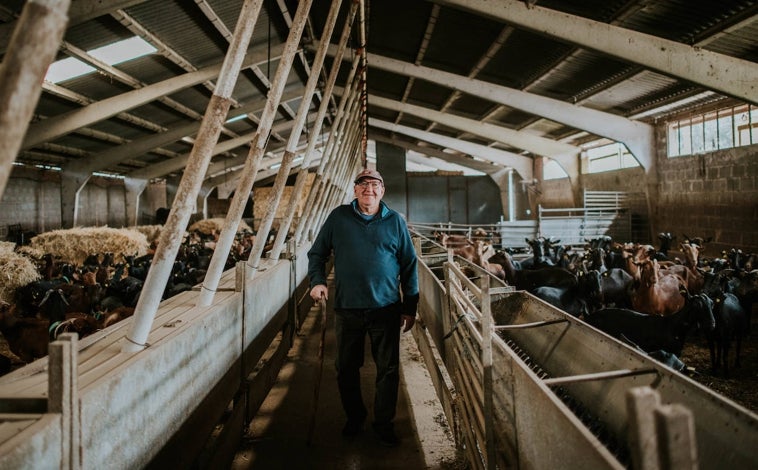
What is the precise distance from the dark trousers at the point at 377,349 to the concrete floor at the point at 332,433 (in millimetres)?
308

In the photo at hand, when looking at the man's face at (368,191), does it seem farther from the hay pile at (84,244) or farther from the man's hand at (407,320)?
the hay pile at (84,244)

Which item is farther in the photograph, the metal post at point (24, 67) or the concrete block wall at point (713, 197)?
the concrete block wall at point (713, 197)

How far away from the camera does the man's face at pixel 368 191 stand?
3.82 meters

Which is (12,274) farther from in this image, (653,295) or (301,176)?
(653,295)

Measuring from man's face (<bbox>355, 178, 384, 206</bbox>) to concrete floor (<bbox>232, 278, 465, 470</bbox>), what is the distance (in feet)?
6.24

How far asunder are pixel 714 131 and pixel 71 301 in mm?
14268

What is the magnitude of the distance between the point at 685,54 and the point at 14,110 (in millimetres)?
9277

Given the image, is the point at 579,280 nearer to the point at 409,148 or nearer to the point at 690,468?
the point at 690,468

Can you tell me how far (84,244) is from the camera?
12.0 m

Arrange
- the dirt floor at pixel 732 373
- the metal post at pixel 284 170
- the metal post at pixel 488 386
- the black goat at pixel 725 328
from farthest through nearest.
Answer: the black goat at pixel 725 328, the metal post at pixel 284 170, the dirt floor at pixel 732 373, the metal post at pixel 488 386

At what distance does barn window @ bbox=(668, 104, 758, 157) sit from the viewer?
10.8 meters

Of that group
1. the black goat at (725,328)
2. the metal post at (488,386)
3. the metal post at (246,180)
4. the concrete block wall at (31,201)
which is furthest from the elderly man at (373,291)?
the concrete block wall at (31,201)

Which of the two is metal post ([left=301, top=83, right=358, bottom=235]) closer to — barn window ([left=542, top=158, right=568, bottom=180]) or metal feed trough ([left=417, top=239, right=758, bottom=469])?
metal feed trough ([left=417, top=239, right=758, bottom=469])

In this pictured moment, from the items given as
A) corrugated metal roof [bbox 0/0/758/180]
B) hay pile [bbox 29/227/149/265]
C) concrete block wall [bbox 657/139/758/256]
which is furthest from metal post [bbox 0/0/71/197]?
concrete block wall [bbox 657/139/758/256]
